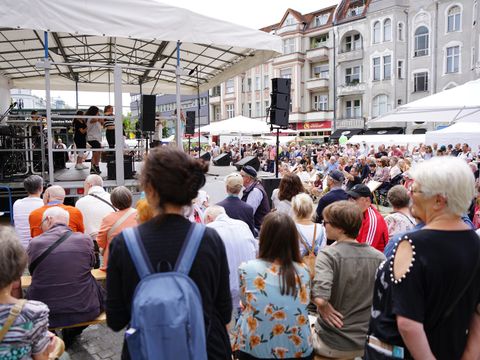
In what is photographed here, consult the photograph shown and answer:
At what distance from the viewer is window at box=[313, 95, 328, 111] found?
41.8 meters

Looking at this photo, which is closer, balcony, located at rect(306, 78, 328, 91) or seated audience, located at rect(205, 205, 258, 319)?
seated audience, located at rect(205, 205, 258, 319)

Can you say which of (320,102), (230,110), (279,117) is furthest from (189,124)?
(230,110)

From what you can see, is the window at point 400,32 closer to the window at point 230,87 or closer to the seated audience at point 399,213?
the window at point 230,87

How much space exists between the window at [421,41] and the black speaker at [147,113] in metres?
30.6

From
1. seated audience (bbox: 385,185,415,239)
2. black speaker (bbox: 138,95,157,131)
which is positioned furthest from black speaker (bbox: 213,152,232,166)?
seated audience (bbox: 385,185,415,239)

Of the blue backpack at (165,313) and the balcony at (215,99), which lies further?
the balcony at (215,99)

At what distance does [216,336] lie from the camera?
1.87 metres

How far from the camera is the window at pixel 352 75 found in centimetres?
3791

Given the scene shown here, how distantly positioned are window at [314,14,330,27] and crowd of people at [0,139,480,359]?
41.6m

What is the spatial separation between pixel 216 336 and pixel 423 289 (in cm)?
92

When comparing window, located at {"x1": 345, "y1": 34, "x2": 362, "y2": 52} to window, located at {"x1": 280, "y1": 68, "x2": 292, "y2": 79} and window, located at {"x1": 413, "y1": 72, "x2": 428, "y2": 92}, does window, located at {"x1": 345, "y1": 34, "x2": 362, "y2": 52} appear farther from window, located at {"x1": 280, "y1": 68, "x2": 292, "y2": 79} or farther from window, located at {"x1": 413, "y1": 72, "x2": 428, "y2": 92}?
window, located at {"x1": 280, "y1": 68, "x2": 292, "y2": 79}

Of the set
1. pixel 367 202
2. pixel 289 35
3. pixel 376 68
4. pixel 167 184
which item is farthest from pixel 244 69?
pixel 289 35

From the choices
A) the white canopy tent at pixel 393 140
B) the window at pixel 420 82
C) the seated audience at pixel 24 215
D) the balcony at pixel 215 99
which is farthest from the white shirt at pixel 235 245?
the balcony at pixel 215 99

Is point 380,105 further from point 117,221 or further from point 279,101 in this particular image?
point 117,221
